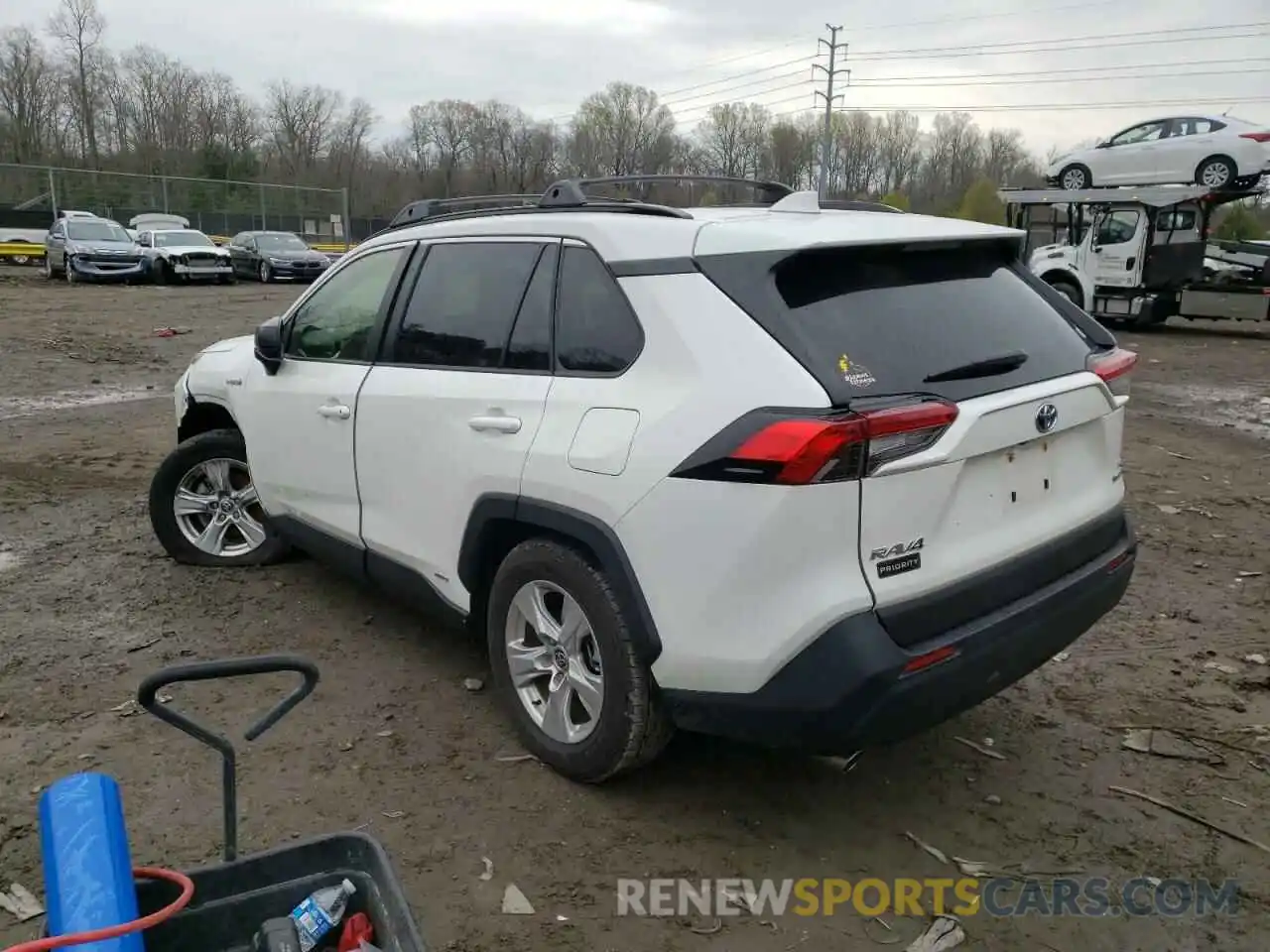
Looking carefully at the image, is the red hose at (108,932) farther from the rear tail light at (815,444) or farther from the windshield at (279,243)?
the windshield at (279,243)

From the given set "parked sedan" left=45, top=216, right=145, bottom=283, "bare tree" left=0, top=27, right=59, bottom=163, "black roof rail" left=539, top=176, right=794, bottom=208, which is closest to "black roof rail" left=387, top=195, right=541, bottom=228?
"black roof rail" left=539, top=176, right=794, bottom=208

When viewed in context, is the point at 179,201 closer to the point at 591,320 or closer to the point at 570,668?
the point at 591,320

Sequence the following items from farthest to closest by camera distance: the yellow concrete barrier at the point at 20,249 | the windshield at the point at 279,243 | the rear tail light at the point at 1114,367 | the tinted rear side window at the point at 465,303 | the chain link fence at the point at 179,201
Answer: the chain link fence at the point at 179,201, the yellow concrete barrier at the point at 20,249, the windshield at the point at 279,243, the tinted rear side window at the point at 465,303, the rear tail light at the point at 1114,367

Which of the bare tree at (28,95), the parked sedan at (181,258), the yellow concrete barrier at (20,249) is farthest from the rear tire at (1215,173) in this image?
the bare tree at (28,95)

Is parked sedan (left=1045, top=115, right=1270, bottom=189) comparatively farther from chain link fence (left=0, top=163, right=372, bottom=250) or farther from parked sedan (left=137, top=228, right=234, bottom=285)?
chain link fence (left=0, top=163, right=372, bottom=250)

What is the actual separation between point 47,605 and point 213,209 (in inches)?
1657

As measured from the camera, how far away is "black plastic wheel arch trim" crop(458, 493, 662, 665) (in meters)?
2.83

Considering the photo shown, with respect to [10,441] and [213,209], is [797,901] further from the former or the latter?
[213,209]

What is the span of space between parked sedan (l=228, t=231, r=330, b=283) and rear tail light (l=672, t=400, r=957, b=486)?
2741 cm

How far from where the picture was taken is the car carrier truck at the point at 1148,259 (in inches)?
725

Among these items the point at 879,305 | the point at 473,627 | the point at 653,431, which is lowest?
the point at 473,627

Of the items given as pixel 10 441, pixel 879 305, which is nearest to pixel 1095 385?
pixel 879 305

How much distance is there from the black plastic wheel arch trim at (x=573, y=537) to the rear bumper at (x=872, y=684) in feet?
0.67

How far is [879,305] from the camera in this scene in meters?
2.86
